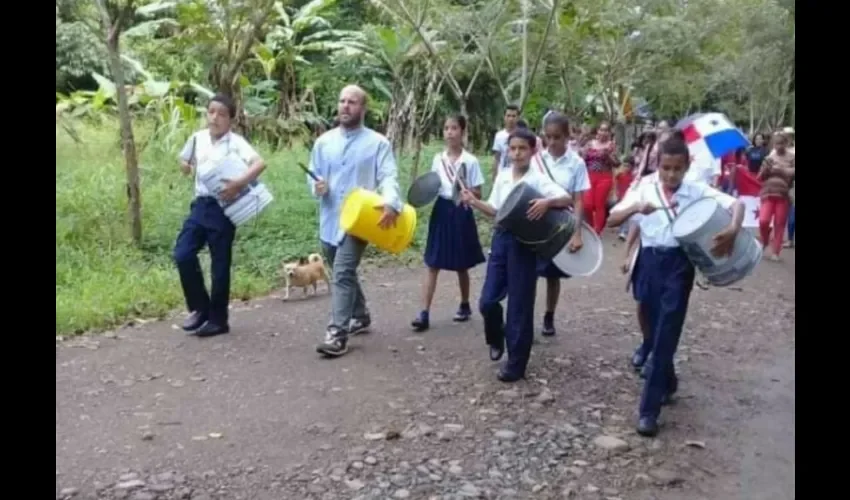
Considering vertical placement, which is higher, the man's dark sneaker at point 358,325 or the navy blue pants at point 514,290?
the navy blue pants at point 514,290

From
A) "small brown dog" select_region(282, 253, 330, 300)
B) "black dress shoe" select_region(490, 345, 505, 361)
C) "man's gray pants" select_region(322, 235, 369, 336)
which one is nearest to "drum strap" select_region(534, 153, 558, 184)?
"black dress shoe" select_region(490, 345, 505, 361)

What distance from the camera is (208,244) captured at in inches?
251

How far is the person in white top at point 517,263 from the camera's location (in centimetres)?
537

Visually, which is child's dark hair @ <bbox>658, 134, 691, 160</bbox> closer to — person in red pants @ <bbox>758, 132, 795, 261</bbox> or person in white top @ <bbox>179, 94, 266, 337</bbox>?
person in white top @ <bbox>179, 94, 266, 337</bbox>

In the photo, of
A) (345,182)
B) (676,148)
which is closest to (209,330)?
(345,182)

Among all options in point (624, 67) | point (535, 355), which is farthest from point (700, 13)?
point (535, 355)

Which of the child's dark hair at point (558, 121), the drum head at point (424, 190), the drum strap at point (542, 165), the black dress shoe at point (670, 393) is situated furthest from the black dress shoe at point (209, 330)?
the black dress shoe at point (670, 393)

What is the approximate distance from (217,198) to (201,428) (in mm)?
1980

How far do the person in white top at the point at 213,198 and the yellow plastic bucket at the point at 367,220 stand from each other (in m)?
0.79

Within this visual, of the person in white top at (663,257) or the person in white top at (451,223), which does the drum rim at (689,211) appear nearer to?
the person in white top at (663,257)

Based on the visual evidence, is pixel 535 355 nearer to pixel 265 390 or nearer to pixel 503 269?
pixel 503 269

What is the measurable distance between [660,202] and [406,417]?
1.66 m
